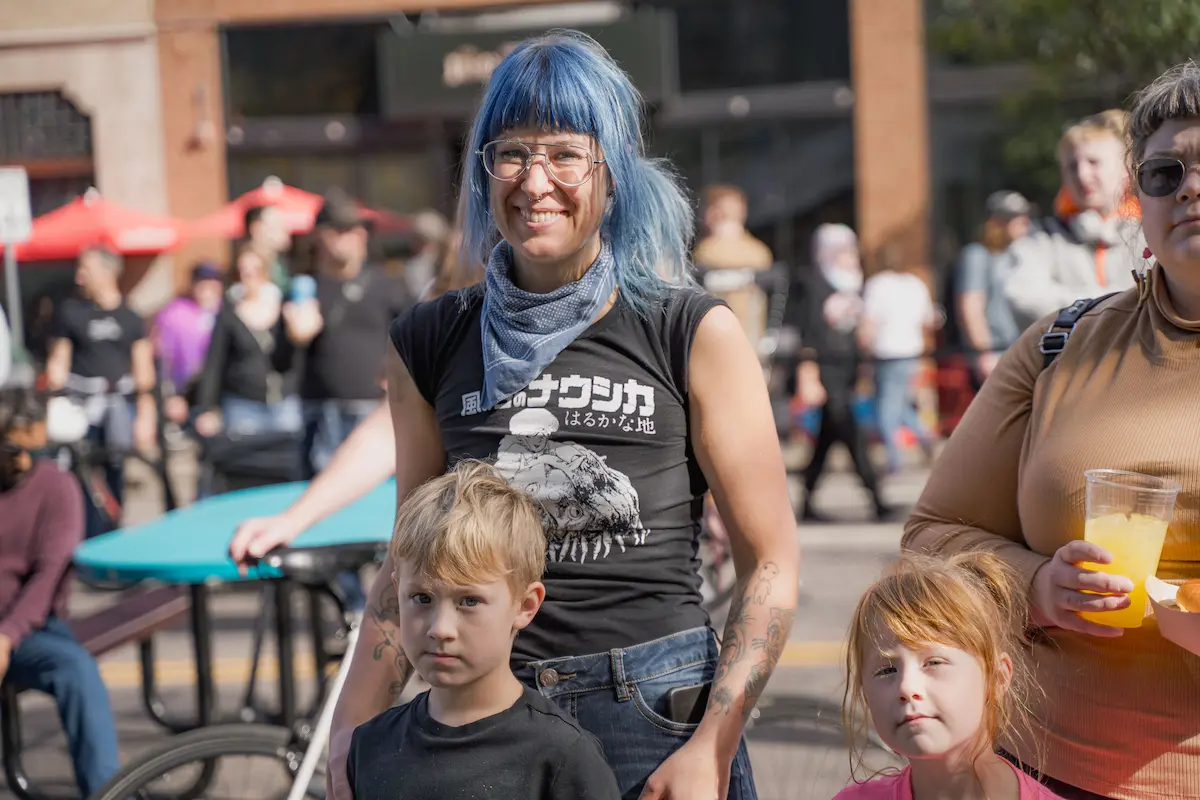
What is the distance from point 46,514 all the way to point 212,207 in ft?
49.8

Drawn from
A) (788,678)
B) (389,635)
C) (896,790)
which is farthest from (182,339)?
(896,790)

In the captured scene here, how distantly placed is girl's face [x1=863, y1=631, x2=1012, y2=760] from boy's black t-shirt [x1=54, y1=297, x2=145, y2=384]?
9.69m

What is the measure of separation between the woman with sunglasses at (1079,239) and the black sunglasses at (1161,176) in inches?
125

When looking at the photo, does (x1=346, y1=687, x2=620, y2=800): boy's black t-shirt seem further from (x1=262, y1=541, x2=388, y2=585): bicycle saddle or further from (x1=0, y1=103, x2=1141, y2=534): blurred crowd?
(x1=0, y1=103, x2=1141, y2=534): blurred crowd

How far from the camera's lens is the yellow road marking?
6.73 metres

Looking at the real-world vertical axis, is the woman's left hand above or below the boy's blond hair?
below

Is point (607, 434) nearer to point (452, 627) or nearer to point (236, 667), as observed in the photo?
point (452, 627)

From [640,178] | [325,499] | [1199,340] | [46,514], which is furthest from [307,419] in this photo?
[1199,340]

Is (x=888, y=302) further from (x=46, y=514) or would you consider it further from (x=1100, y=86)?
(x=46, y=514)

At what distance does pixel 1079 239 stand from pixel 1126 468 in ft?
13.9

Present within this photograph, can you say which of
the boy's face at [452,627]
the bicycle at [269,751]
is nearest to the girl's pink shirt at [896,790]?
the boy's face at [452,627]

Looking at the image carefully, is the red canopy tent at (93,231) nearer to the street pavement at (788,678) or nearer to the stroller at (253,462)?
the street pavement at (788,678)

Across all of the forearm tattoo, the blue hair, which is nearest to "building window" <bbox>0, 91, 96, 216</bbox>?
the blue hair

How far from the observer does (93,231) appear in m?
17.0
